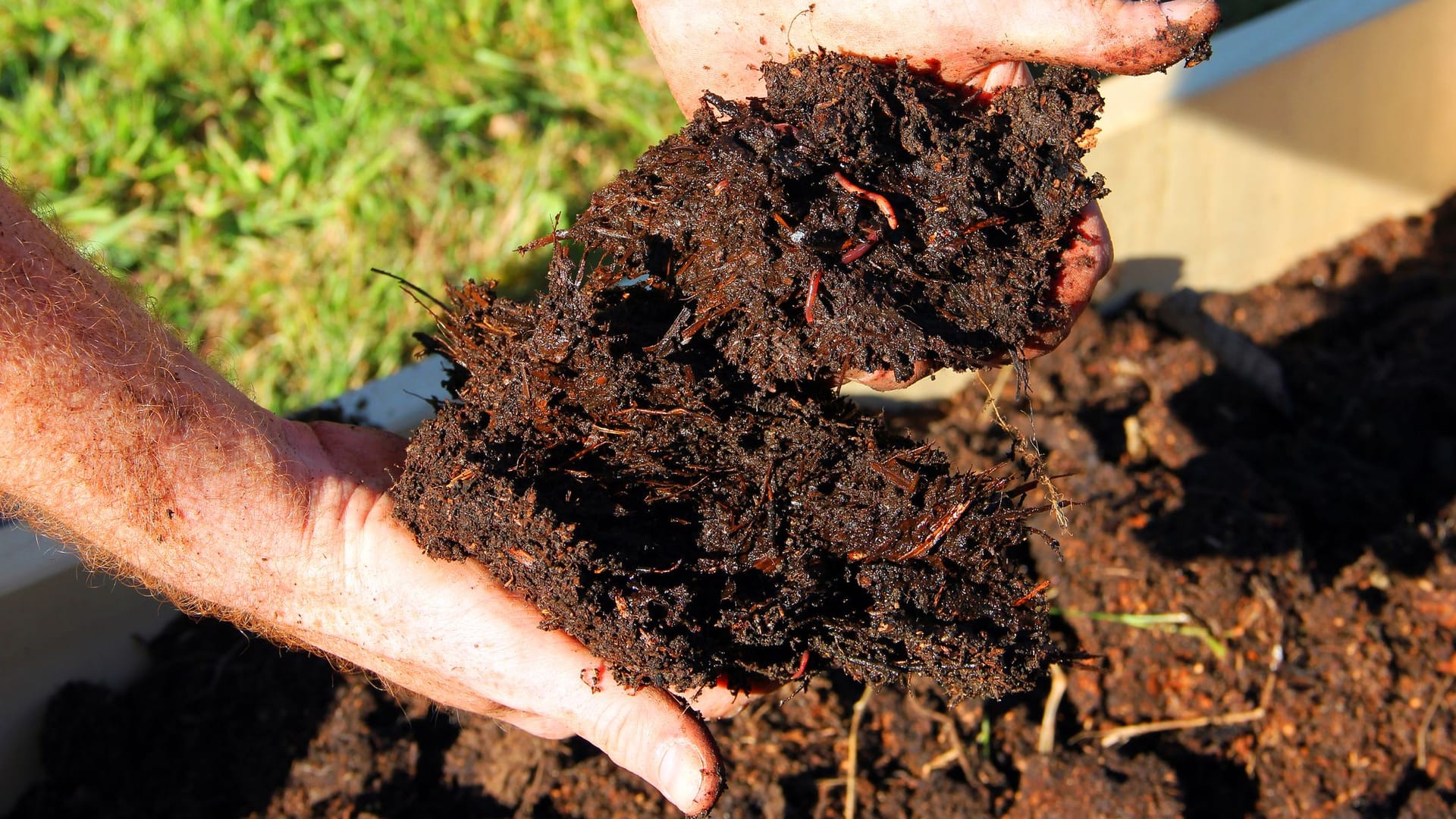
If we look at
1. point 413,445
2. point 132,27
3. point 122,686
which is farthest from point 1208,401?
point 132,27

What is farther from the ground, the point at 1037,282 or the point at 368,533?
the point at 1037,282

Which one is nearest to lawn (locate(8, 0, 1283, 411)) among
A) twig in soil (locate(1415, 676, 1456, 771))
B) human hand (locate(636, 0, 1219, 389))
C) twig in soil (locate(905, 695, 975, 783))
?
human hand (locate(636, 0, 1219, 389))

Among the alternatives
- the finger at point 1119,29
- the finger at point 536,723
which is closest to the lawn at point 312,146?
the finger at point 536,723

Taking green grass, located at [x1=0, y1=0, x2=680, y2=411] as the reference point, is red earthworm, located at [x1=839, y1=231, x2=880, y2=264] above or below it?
below

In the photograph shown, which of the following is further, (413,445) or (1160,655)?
(1160,655)

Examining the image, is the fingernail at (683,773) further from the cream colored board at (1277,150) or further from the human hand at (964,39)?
the cream colored board at (1277,150)

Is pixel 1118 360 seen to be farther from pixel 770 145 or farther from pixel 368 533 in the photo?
pixel 368 533

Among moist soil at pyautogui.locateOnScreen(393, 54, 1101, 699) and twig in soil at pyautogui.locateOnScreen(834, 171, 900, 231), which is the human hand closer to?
moist soil at pyautogui.locateOnScreen(393, 54, 1101, 699)
